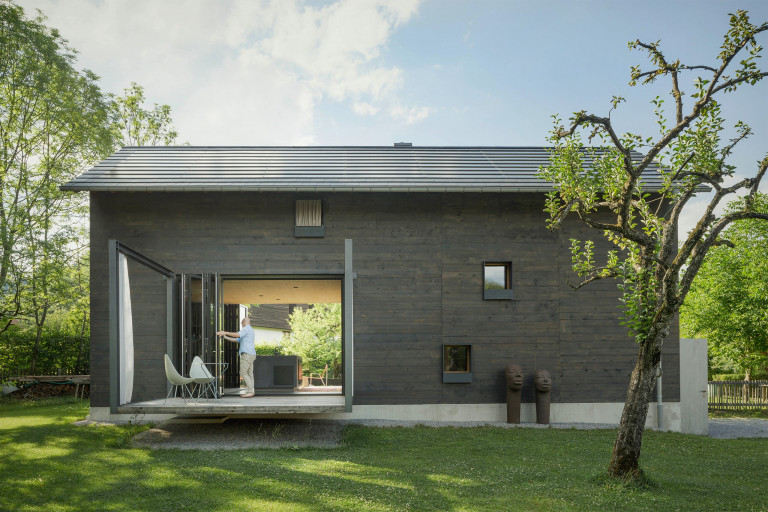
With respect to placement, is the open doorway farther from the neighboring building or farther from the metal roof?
the neighboring building

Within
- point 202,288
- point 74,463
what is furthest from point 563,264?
point 74,463

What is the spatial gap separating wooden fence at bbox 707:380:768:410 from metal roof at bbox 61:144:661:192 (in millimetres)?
11482

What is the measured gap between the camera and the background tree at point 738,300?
1942 centimetres

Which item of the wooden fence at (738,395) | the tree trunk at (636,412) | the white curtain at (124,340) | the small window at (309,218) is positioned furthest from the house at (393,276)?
the wooden fence at (738,395)

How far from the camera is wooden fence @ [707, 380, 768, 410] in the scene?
64.5 ft

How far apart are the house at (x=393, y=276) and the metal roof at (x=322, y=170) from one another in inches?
2.4

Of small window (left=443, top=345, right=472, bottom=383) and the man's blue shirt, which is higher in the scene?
the man's blue shirt

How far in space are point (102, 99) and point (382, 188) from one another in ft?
40.8

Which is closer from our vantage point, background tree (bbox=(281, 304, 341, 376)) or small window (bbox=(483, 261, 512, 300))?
small window (bbox=(483, 261, 512, 300))

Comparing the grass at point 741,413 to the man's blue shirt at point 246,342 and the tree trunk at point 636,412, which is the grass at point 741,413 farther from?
the man's blue shirt at point 246,342

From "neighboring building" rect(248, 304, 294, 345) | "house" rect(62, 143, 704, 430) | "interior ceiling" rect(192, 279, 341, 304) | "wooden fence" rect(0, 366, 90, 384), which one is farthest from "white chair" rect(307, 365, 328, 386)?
"house" rect(62, 143, 704, 430)

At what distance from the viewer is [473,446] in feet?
29.3

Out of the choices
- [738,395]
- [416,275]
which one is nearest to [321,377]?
[416,275]

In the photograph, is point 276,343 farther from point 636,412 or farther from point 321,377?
point 636,412
